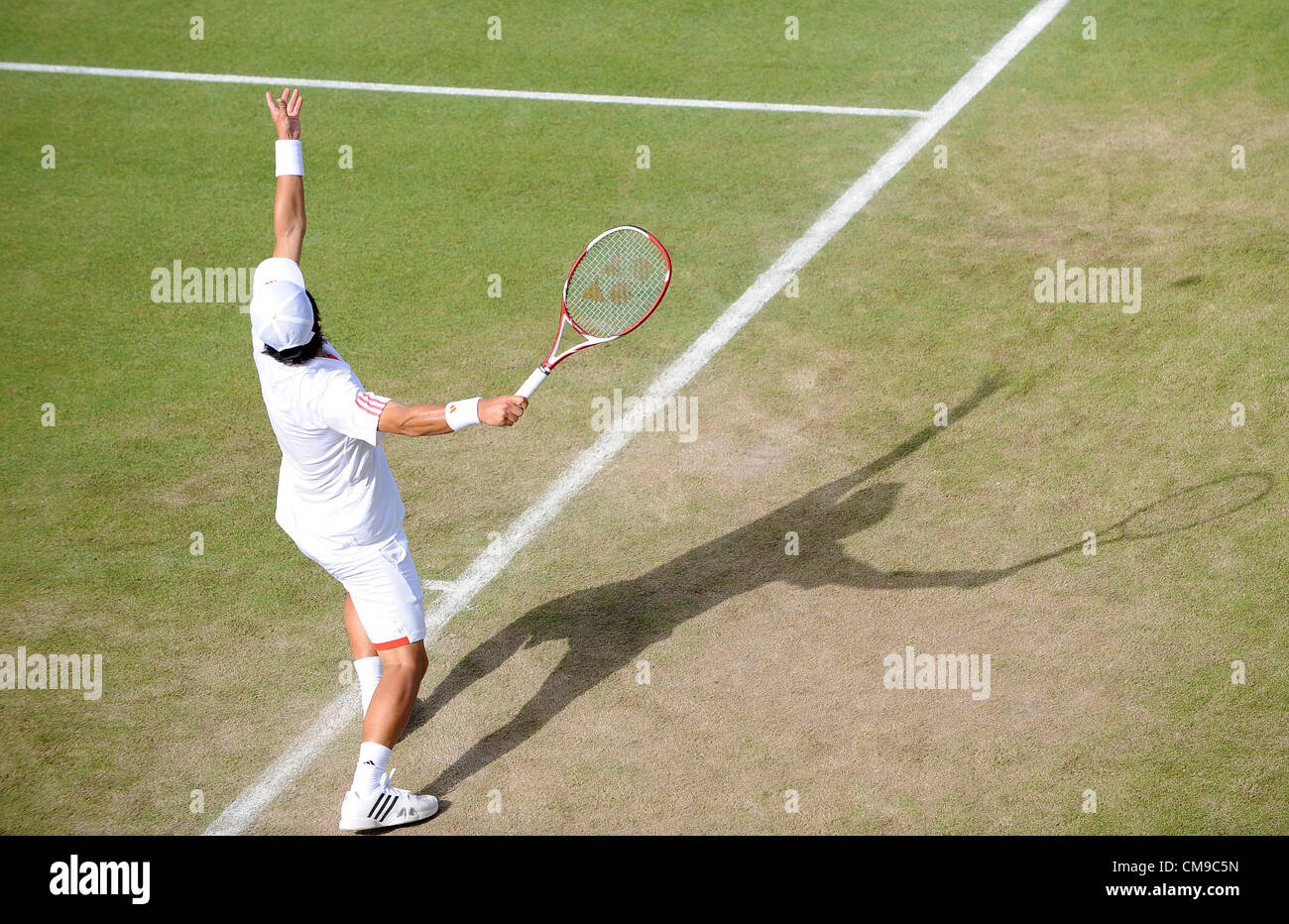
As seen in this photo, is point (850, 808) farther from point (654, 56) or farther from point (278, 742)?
point (654, 56)

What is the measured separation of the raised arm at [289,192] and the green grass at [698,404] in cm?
209

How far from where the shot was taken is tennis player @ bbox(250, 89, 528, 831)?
6.11 metres

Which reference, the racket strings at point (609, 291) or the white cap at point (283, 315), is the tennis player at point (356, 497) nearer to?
the white cap at point (283, 315)

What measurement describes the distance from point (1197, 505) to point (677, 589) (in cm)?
324

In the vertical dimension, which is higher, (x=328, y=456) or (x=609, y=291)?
(x=609, y=291)

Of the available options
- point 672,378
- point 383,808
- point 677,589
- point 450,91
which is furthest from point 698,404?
point 450,91

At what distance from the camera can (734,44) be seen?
14.0m

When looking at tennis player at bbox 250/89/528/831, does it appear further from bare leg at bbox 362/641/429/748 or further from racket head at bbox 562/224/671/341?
racket head at bbox 562/224/671/341

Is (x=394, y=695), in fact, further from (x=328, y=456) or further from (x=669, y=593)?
(x=669, y=593)

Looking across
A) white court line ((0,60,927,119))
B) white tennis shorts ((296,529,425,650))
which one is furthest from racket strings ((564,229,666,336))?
white court line ((0,60,927,119))

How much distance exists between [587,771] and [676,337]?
414 centimetres

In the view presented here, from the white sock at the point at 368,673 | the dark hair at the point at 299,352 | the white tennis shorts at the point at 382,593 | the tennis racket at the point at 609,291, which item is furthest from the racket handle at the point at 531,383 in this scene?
the white sock at the point at 368,673

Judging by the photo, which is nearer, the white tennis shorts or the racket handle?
the racket handle

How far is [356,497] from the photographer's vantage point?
257 inches
